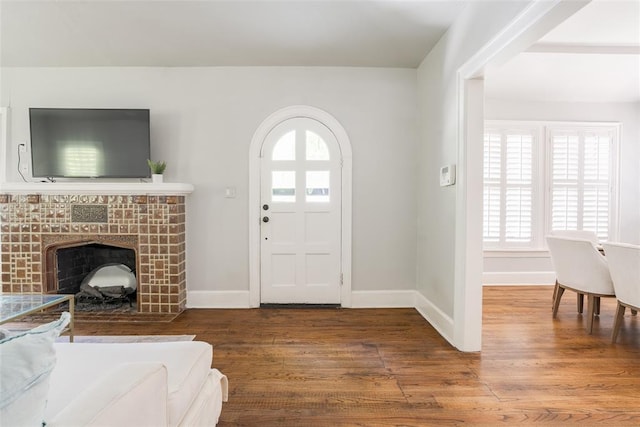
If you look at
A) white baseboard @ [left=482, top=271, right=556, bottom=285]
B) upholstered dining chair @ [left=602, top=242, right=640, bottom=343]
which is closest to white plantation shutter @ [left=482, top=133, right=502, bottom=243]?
white baseboard @ [left=482, top=271, right=556, bottom=285]

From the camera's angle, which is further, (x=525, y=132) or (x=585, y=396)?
(x=525, y=132)

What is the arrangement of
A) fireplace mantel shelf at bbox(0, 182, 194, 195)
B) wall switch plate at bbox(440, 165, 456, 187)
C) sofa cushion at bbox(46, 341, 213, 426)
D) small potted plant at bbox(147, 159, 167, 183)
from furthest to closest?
small potted plant at bbox(147, 159, 167, 183) → fireplace mantel shelf at bbox(0, 182, 194, 195) → wall switch plate at bbox(440, 165, 456, 187) → sofa cushion at bbox(46, 341, 213, 426)

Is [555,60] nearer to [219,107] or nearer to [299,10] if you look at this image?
[299,10]

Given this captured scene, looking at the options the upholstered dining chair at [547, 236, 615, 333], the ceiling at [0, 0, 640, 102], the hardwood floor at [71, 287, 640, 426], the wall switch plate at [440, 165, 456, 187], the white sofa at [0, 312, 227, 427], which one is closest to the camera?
the white sofa at [0, 312, 227, 427]

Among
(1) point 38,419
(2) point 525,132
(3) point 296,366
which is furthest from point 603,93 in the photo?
(1) point 38,419

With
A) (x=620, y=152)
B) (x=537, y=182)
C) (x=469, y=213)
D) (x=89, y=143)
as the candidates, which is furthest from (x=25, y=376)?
(x=620, y=152)

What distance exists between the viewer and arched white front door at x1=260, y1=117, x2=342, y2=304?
3836mm

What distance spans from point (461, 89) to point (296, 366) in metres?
2.38

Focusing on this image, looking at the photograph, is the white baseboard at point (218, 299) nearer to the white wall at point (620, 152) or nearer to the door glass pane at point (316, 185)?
the door glass pane at point (316, 185)

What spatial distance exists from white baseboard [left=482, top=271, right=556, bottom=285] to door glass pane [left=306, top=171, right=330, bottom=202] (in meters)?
2.72

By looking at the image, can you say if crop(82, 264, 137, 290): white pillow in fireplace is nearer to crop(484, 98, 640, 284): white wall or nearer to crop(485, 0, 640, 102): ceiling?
crop(485, 0, 640, 102): ceiling

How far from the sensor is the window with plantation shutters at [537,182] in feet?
16.2

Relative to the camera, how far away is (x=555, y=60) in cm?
373

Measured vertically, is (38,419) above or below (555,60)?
below
